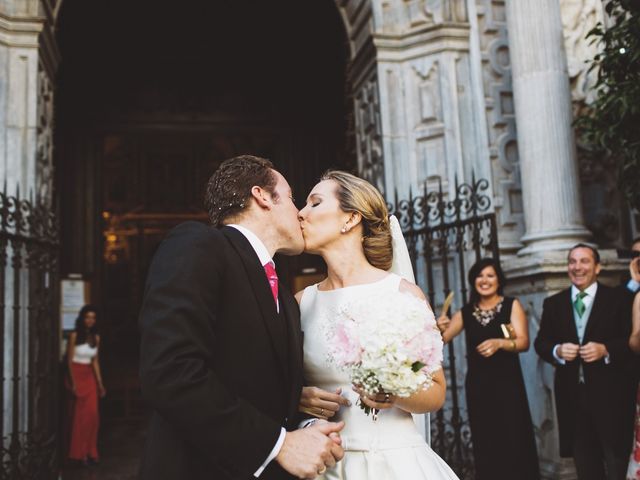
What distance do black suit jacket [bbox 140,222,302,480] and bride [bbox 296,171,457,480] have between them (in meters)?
0.33

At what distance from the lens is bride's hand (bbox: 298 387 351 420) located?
2369 millimetres

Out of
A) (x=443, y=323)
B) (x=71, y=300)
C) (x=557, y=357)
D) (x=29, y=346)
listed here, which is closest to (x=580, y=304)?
(x=557, y=357)

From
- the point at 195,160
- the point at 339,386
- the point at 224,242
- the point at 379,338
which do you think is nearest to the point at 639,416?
the point at 339,386

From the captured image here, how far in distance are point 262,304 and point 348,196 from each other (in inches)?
31.9

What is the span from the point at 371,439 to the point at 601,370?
3047 mm

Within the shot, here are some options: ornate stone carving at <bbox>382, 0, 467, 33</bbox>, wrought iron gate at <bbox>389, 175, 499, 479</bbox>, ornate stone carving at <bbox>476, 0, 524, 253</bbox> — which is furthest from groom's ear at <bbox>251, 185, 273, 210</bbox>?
ornate stone carving at <bbox>382, 0, 467, 33</bbox>

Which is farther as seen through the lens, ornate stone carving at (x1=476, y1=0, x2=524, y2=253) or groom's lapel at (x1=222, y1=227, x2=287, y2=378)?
ornate stone carving at (x1=476, y1=0, x2=524, y2=253)

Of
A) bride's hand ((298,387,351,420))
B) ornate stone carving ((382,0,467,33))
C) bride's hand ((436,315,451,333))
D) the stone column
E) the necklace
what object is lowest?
bride's hand ((298,387,351,420))

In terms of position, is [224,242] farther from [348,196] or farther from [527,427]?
[527,427]

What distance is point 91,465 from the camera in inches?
333

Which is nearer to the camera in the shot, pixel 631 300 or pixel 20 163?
pixel 631 300

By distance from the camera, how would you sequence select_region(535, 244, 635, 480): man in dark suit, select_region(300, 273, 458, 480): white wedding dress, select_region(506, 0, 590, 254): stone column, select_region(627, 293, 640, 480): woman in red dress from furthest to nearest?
select_region(506, 0, 590, 254): stone column, select_region(535, 244, 635, 480): man in dark suit, select_region(627, 293, 640, 480): woman in red dress, select_region(300, 273, 458, 480): white wedding dress

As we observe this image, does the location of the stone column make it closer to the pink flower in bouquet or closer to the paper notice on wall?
the pink flower in bouquet

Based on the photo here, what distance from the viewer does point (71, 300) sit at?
34.3 feet
